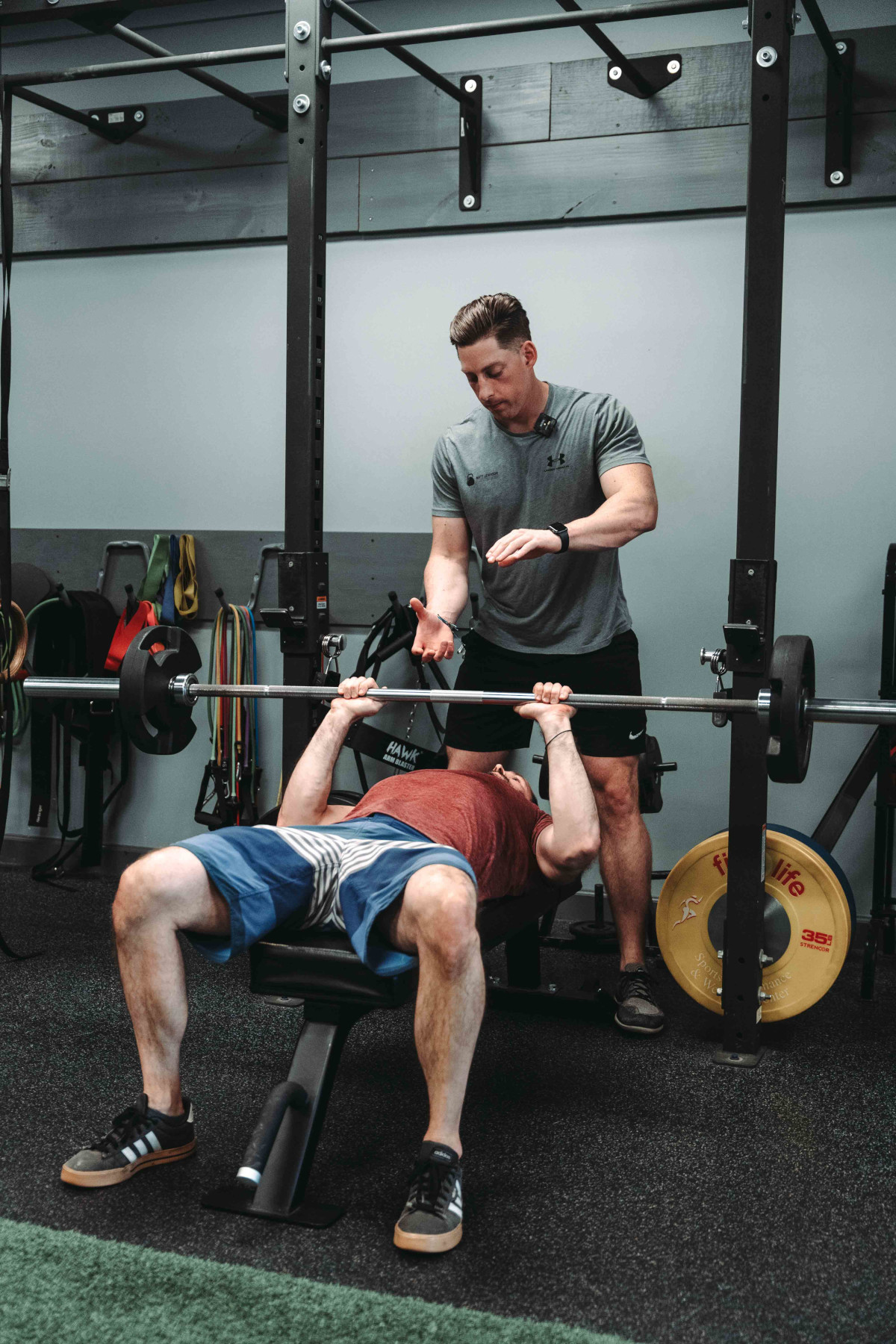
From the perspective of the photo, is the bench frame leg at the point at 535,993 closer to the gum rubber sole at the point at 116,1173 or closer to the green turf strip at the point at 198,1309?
the gum rubber sole at the point at 116,1173

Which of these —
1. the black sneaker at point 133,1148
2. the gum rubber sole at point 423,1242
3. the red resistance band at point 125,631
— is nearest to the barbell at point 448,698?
the black sneaker at point 133,1148

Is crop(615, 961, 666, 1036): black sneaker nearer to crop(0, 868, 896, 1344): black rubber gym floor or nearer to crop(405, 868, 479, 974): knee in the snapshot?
crop(0, 868, 896, 1344): black rubber gym floor

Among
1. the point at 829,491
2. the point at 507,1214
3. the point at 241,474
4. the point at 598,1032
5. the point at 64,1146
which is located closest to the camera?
the point at 507,1214

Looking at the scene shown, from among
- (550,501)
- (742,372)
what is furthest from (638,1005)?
(742,372)

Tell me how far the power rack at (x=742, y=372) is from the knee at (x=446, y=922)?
922 mm

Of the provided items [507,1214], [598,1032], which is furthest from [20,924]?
[507,1214]

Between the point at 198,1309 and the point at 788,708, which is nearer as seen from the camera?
the point at 198,1309

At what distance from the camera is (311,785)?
2.38 metres

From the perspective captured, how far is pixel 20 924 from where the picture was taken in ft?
11.6

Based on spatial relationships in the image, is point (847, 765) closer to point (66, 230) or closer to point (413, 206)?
point (413, 206)

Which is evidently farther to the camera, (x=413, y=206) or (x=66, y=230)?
(x=66, y=230)

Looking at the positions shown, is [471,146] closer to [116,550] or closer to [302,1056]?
[116,550]

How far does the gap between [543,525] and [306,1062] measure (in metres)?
1.49

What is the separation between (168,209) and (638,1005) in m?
3.06
